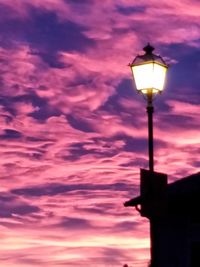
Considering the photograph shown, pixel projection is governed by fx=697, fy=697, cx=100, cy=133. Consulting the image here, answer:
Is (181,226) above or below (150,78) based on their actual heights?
below

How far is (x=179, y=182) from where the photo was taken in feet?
57.9

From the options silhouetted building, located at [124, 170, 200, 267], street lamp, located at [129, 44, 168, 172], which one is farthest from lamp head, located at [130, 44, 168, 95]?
silhouetted building, located at [124, 170, 200, 267]

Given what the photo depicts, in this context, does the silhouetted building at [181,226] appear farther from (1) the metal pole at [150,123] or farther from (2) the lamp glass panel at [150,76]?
(2) the lamp glass panel at [150,76]

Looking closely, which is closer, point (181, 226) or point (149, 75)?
point (149, 75)

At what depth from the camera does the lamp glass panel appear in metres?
11.0

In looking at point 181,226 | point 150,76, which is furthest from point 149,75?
point 181,226

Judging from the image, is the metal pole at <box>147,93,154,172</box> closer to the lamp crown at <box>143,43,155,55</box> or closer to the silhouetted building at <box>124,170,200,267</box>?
the lamp crown at <box>143,43,155,55</box>

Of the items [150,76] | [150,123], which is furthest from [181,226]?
[150,76]

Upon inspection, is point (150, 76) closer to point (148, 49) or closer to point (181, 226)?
point (148, 49)

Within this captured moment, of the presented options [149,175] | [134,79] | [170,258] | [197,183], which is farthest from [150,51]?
[170,258]

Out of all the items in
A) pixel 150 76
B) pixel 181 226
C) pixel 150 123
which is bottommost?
pixel 181 226

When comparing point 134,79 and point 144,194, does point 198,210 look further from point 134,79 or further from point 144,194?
point 144,194

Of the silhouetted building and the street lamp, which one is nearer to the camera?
the street lamp

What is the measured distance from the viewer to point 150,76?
36.1ft
